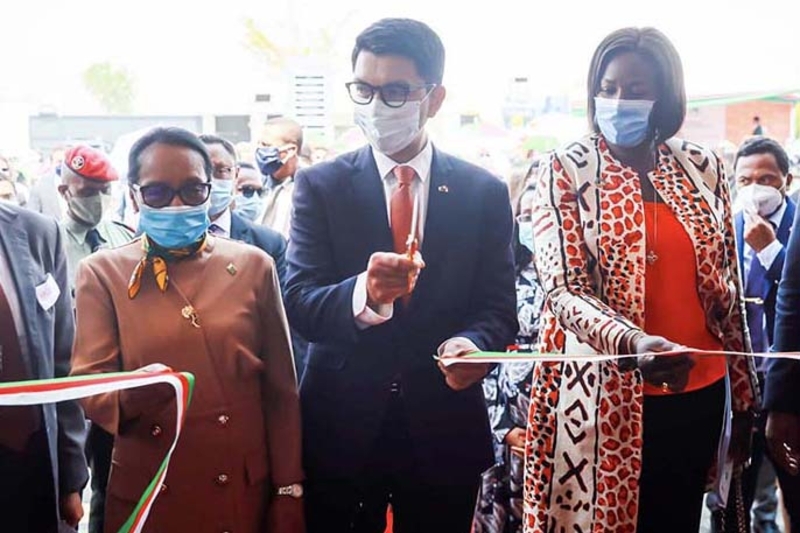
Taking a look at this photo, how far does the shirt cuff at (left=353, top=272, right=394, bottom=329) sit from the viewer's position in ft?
7.66

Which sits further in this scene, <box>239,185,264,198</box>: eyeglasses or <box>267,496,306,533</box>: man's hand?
<box>239,185,264,198</box>: eyeglasses

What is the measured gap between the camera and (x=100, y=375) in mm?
2221

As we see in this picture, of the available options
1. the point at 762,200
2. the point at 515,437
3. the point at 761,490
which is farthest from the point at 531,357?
the point at 761,490

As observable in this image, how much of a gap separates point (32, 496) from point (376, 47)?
161 centimetres

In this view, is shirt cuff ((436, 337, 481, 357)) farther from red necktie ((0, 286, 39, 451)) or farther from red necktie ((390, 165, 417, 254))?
red necktie ((0, 286, 39, 451))

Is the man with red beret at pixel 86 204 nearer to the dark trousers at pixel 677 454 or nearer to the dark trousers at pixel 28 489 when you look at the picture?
the dark trousers at pixel 28 489

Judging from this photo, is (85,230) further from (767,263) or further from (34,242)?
(767,263)

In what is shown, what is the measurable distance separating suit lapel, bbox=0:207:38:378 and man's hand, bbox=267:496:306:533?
786 millimetres

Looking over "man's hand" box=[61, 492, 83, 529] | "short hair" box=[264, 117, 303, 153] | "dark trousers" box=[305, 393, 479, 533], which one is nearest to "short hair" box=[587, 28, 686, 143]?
"dark trousers" box=[305, 393, 479, 533]

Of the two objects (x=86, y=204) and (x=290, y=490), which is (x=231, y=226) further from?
(x=290, y=490)

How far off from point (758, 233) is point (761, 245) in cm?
7

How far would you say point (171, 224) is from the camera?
2451mm

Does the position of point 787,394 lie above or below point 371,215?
below

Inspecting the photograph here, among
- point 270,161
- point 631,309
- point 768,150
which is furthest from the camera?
point 270,161
